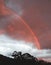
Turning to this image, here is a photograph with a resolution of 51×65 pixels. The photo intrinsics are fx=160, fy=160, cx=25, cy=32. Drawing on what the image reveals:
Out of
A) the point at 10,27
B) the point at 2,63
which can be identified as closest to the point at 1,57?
the point at 2,63

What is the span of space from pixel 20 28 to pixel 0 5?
27cm

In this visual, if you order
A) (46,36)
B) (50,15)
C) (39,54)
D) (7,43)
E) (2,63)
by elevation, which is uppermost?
(50,15)

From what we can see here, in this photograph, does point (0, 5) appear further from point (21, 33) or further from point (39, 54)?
point (39, 54)

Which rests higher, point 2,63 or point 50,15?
point 50,15

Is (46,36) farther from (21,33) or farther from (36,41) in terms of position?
(21,33)

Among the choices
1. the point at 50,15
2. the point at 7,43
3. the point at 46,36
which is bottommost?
the point at 7,43

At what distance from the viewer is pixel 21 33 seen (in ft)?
4.64

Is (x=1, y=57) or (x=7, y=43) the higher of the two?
(x=7, y=43)

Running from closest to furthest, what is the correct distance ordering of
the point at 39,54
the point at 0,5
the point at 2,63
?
the point at 2,63, the point at 39,54, the point at 0,5

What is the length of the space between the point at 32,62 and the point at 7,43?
1.84ft

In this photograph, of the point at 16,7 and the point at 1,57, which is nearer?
the point at 1,57

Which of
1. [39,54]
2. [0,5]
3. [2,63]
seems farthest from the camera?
[0,5]

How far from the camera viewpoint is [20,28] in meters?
1.43

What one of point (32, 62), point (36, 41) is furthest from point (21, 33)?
point (32, 62)
